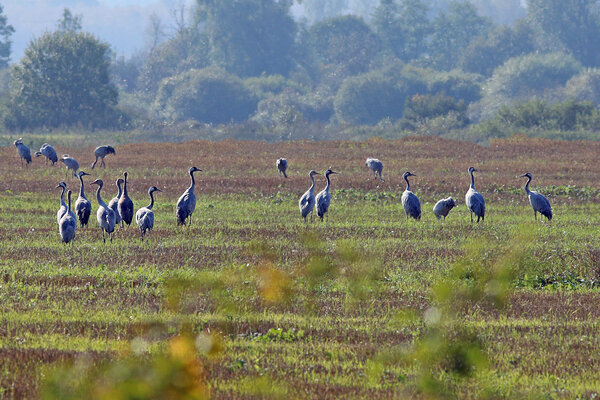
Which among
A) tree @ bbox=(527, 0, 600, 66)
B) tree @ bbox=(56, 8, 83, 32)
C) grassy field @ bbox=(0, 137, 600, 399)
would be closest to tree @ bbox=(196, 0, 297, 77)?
tree @ bbox=(56, 8, 83, 32)

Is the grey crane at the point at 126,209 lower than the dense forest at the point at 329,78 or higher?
lower

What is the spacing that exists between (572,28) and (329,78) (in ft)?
113

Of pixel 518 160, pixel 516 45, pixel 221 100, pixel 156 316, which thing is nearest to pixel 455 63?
pixel 516 45

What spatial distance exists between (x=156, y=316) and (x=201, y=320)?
88cm

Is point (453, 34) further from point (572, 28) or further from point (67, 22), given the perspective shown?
point (67, 22)

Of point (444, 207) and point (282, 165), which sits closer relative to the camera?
point (444, 207)

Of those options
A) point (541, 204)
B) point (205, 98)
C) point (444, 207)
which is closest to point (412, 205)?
point (444, 207)

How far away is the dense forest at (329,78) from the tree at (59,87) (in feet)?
0.31

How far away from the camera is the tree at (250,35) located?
115875mm

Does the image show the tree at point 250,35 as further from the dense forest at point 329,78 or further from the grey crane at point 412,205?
the grey crane at point 412,205

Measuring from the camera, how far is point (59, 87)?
77.8m

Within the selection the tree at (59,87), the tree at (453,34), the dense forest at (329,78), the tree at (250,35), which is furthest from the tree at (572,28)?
the tree at (59,87)

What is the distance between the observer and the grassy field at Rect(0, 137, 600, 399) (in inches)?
188

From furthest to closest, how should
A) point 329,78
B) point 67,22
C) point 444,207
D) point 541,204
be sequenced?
point 67,22, point 329,78, point 541,204, point 444,207
